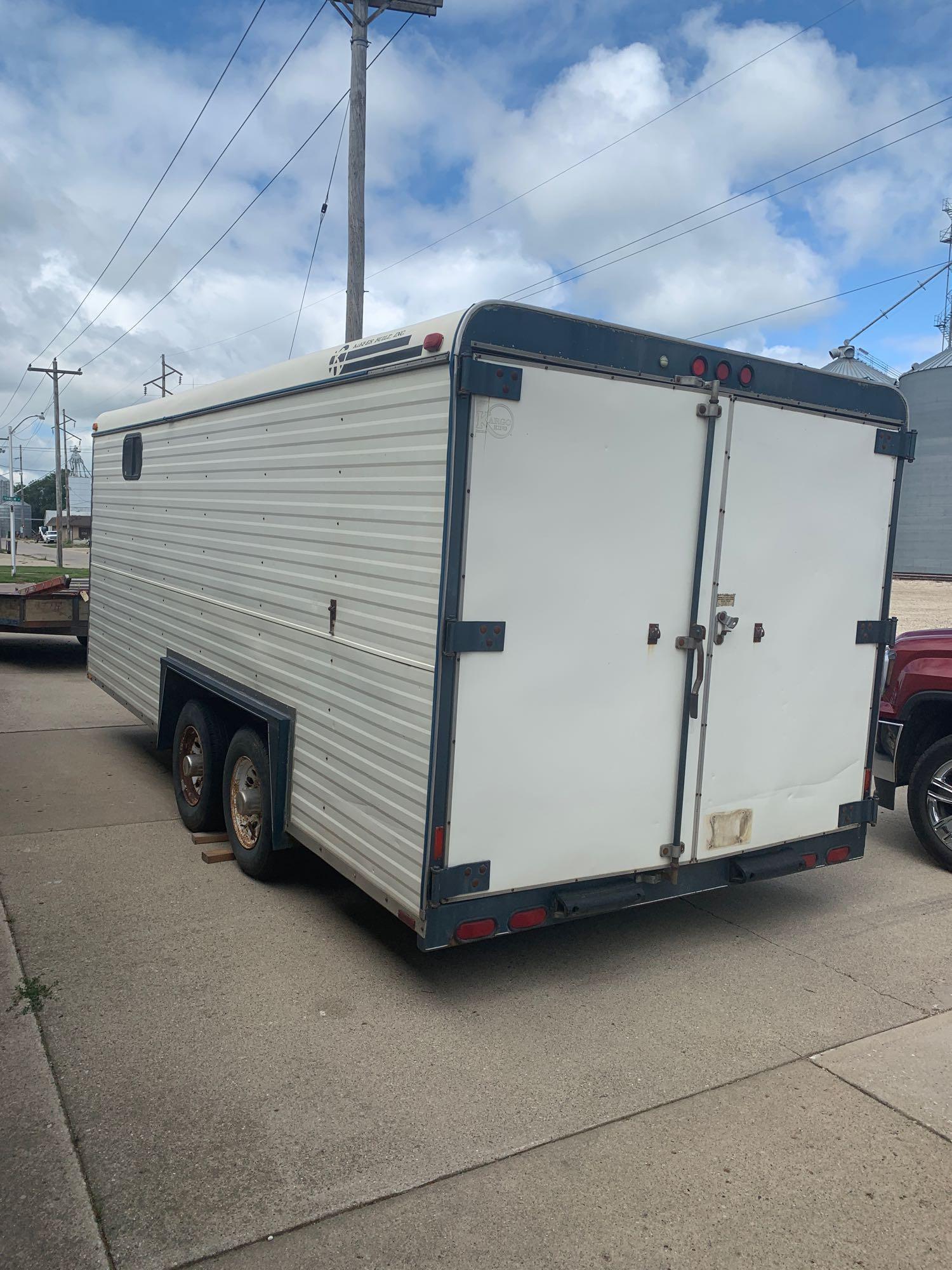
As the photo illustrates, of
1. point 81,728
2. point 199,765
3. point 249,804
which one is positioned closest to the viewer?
point 249,804

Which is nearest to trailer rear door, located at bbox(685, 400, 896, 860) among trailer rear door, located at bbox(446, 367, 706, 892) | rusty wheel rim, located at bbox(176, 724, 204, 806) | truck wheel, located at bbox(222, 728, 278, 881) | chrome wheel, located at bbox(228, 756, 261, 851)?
trailer rear door, located at bbox(446, 367, 706, 892)

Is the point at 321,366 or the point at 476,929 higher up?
the point at 321,366

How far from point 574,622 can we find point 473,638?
53 cm

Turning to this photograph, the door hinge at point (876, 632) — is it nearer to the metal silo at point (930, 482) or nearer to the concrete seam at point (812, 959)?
the concrete seam at point (812, 959)

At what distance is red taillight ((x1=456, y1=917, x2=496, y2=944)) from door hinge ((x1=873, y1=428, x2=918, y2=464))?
3056 mm

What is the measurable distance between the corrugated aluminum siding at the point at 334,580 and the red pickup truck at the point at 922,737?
3716 mm

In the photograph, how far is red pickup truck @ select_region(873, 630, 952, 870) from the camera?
21.0 ft

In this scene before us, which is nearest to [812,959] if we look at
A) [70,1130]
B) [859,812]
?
[859,812]

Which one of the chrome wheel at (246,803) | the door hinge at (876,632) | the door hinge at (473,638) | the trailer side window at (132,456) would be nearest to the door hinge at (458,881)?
the door hinge at (473,638)

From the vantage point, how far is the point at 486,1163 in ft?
10.5

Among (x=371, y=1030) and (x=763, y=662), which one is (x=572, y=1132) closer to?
(x=371, y=1030)

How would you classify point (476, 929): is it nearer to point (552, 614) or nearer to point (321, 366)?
point (552, 614)

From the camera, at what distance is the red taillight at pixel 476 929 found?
13.2ft

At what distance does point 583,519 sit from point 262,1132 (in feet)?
8.39
